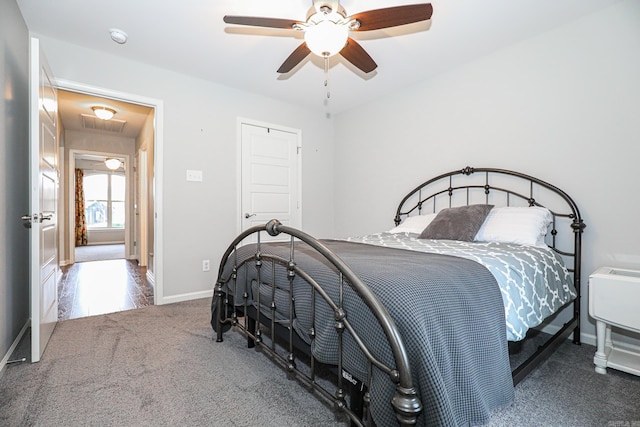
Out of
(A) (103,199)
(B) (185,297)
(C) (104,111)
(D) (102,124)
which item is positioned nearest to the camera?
(B) (185,297)

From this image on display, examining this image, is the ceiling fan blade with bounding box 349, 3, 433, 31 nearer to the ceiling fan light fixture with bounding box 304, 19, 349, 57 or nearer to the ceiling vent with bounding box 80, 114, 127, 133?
the ceiling fan light fixture with bounding box 304, 19, 349, 57

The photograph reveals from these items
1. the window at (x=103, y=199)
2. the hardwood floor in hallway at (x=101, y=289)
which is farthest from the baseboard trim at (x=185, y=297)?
the window at (x=103, y=199)

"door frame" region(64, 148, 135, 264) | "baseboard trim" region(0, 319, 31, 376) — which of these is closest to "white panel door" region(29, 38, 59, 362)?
"baseboard trim" region(0, 319, 31, 376)

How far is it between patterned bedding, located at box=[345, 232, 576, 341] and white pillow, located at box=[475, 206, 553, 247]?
0.31ft

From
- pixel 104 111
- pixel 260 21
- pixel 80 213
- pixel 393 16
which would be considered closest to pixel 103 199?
pixel 80 213

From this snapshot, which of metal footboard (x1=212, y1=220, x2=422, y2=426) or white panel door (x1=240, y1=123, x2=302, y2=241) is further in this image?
white panel door (x1=240, y1=123, x2=302, y2=241)

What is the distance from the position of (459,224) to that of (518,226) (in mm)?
397

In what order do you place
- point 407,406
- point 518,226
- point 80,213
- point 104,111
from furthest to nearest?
point 80,213, point 104,111, point 518,226, point 407,406

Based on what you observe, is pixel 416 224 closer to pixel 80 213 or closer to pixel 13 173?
pixel 13 173

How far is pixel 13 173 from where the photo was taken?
2.16 metres

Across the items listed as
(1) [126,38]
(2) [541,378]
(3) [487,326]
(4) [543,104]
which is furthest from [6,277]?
(4) [543,104]

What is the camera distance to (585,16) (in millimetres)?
2295

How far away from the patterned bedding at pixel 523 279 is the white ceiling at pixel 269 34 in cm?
172

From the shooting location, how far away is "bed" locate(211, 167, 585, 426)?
97cm
